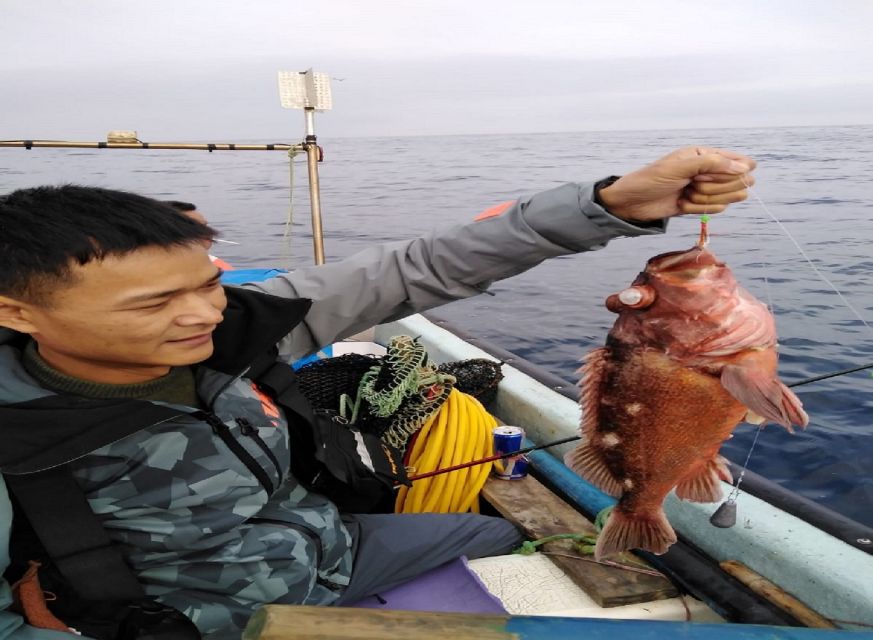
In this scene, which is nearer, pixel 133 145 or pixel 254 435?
pixel 254 435

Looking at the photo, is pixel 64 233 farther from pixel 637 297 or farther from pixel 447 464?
pixel 447 464

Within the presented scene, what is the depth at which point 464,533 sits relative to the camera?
290 cm

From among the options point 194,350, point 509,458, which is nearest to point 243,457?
point 194,350

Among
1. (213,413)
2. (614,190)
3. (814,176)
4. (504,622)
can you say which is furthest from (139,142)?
(814,176)

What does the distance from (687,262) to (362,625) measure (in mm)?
1150

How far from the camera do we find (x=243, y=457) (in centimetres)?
199

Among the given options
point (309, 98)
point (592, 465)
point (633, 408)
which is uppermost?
point (309, 98)

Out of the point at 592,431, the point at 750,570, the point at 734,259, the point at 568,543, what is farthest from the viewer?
the point at 734,259

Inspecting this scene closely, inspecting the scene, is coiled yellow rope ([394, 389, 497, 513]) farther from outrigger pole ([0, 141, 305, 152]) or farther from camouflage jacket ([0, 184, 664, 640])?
outrigger pole ([0, 141, 305, 152])

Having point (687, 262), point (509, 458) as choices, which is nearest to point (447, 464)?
point (509, 458)

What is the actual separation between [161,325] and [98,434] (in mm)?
318

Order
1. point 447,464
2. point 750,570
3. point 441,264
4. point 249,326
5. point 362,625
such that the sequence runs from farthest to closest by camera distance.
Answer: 1. point 447,464
2. point 750,570
3. point 441,264
4. point 249,326
5. point 362,625

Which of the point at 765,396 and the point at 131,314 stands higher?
the point at 131,314

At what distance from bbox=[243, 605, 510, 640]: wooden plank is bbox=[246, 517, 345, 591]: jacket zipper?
→ 891mm
